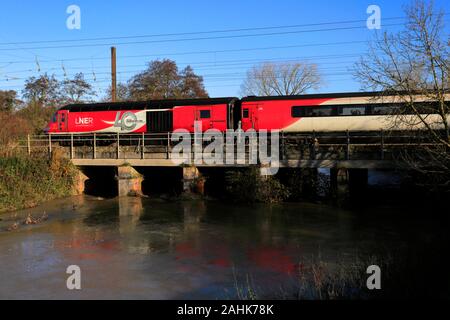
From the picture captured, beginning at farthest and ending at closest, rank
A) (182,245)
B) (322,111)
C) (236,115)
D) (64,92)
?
(64,92) < (236,115) < (322,111) < (182,245)

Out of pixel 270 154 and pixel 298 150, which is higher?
pixel 298 150

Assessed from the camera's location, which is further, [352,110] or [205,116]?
[205,116]

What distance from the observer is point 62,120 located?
25.7 meters

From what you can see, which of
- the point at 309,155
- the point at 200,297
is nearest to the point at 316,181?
the point at 309,155

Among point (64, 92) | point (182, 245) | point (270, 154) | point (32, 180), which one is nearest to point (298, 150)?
point (270, 154)

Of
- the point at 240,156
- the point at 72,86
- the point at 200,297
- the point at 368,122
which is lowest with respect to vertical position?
the point at 200,297

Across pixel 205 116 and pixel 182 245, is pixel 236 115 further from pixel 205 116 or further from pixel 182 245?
pixel 182 245

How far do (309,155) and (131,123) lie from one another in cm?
1126

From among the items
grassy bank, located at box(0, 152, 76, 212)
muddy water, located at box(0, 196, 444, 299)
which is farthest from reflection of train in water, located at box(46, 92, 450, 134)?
muddy water, located at box(0, 196, 444, 299)

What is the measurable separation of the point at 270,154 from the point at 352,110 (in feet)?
15.7

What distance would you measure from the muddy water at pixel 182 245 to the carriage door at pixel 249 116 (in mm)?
5223

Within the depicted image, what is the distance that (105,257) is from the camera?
10.4 metres

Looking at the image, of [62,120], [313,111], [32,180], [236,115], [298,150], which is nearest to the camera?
[298,150]
